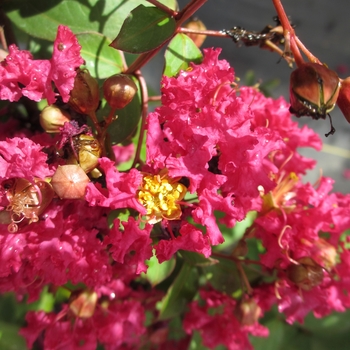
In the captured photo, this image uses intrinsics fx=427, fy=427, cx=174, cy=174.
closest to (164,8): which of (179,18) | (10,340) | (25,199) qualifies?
A: (179,18)

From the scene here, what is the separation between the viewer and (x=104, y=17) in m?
0.91

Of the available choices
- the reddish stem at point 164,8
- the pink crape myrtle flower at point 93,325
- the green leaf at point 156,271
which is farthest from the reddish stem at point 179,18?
the pink crape myrtle flower at point 93,325

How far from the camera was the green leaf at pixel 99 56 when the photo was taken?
33.7 inches

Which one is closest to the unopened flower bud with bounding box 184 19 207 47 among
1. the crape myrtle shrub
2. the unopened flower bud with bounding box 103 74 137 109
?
the crape myrtle shrub

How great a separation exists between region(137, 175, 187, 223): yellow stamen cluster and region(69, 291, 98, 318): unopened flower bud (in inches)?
11.3

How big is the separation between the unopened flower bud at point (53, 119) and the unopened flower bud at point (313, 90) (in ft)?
1.26

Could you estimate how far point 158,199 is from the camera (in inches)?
29.1

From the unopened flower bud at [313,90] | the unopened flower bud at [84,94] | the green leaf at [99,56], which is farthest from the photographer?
the green leaf at [99,56]

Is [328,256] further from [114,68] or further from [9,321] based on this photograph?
[9,321]

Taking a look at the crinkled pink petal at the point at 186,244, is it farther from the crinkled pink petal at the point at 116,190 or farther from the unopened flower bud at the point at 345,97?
the unopened flower bud at the point at 345,97

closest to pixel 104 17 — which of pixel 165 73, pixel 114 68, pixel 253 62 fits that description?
pixel 114 68

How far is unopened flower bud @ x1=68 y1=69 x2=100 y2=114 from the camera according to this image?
0.72m

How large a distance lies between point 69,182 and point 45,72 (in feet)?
0.67

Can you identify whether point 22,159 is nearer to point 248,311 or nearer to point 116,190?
point 116,190
